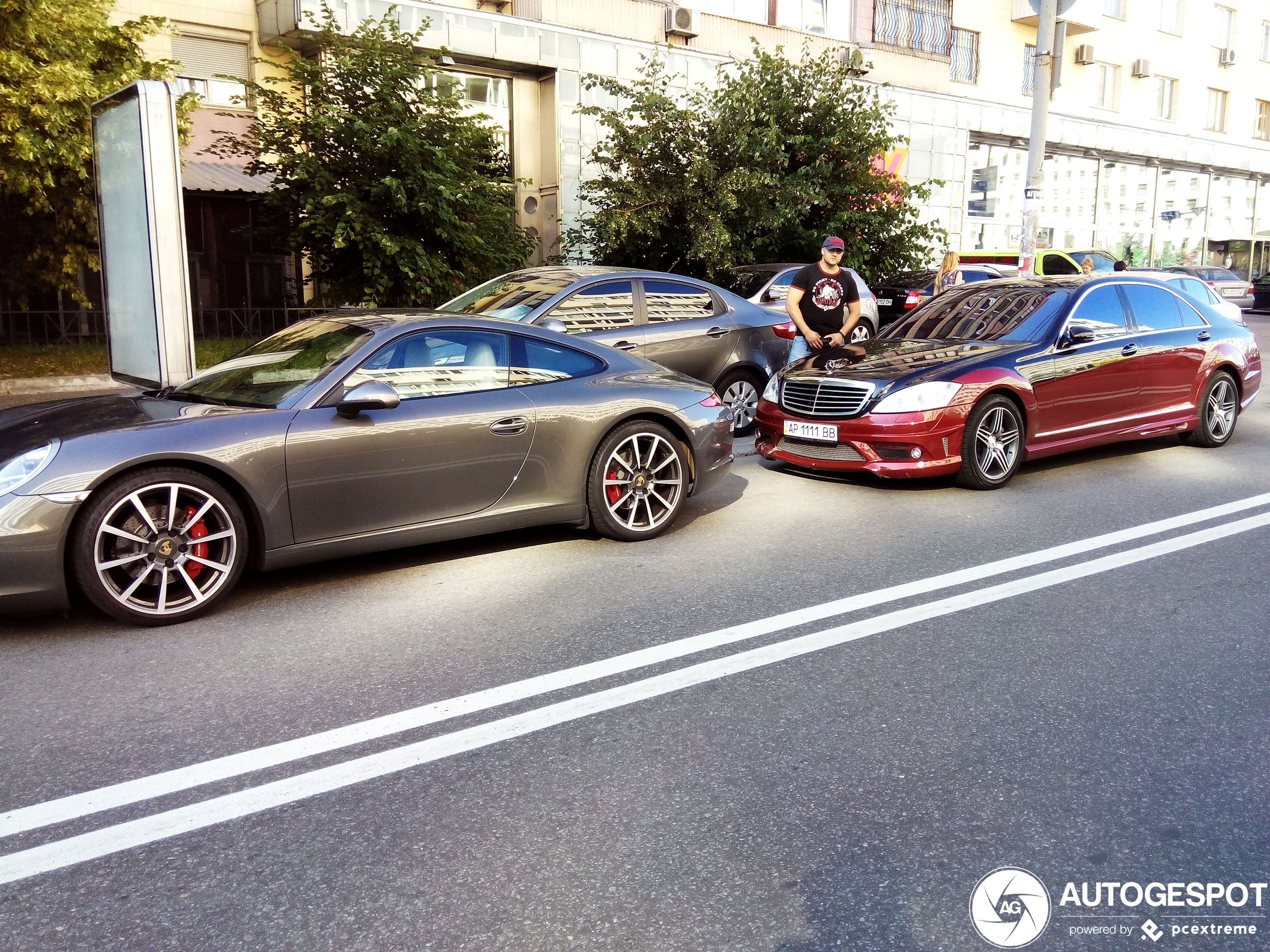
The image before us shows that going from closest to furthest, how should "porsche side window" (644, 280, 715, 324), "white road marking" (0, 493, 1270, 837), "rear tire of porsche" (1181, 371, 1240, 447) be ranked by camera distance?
1. "white road marking" (0, 493, 1270, 837)
2. "rear tire of porsche" (1181, 371, 1240, 447)
3. "porsche side window" (644, 280, 715, 324)

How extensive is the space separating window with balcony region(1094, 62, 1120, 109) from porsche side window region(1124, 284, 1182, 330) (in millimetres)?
29976

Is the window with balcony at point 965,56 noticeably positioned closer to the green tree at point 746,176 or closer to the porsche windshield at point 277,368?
the green tree at point 746,176

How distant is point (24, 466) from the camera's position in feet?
14.4

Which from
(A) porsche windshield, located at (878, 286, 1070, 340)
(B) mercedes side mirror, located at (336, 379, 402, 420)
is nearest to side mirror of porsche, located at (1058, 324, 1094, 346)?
(A) porsche windshield, located at (878, 286, 1070, 340)

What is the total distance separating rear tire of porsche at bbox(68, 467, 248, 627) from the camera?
4.45 meters

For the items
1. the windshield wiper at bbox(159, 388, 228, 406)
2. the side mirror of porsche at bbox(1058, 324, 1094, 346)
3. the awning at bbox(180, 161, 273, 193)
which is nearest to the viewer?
the windshield wiper at bbox(159, 388, 228, 406)

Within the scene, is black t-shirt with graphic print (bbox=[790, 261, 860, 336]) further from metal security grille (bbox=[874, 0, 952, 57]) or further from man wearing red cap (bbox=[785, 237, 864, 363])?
metal security grille (bbox=[874, 0, 952, 57])

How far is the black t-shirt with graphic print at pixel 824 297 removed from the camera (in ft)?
30.9

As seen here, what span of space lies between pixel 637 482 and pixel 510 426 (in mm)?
930

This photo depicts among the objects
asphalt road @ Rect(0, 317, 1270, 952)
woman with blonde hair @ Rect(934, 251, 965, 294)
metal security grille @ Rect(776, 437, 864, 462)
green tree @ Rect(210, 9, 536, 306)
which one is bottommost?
asphalt road @ Rect(0, 317, 1270, 952)

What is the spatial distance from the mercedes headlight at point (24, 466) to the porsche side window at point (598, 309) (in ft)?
14.9

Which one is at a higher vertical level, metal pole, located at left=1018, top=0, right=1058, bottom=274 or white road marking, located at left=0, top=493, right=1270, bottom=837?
metal pole, located at left=1018, top=0, right=1058, bottom=274

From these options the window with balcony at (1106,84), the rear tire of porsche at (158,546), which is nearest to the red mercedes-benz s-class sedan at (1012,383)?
the rear tire of porsche at (158,546)

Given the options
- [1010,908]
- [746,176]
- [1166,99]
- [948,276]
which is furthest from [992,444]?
[1166,99]
